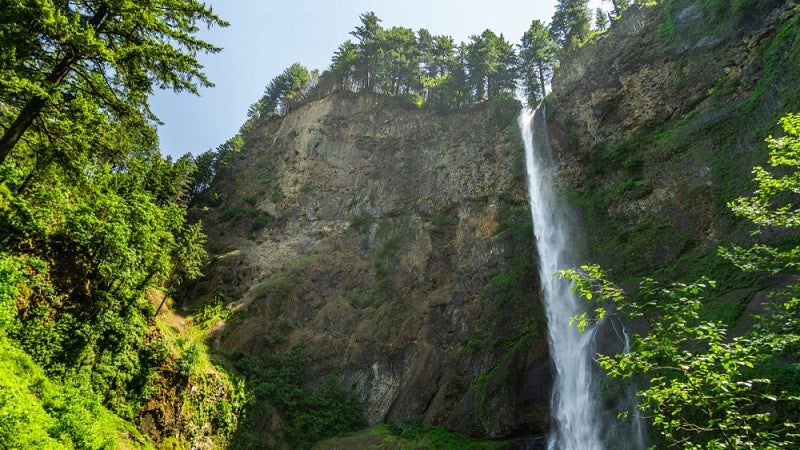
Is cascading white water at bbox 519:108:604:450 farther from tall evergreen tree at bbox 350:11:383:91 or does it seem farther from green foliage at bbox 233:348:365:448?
tall evergreen tree at bbox 350:11:383:91

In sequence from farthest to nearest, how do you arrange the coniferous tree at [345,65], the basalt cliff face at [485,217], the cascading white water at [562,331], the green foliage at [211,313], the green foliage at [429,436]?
1. the coniferous tree at [345,65]
2. the green foliage at [211,313]
3. the green foliage at [429,436]
4. the basalt cliff face at [485,217]
5. the cascading white water at [562,331]

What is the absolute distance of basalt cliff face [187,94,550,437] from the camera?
26.7m

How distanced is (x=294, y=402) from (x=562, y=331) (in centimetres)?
1680

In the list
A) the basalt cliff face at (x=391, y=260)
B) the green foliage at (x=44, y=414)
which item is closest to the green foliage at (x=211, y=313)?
the basalt cliff face at (x=391, y=260)

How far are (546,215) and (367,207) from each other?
18.4 m

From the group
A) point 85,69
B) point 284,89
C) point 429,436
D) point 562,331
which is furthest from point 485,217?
point 284,89

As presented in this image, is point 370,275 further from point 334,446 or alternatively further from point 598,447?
point 598,447

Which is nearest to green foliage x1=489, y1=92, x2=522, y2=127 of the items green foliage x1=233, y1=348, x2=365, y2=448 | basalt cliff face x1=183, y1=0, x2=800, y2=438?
basalt cliff face x1=183, y1=0, x2=800, y2=438

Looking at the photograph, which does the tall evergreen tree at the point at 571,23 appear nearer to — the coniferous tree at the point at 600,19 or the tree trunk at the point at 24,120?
the coniferous tree at the point at 600,19

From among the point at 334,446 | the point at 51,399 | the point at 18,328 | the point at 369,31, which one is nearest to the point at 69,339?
the point at 18,328

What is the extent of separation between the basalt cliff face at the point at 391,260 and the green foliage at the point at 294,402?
99 cm

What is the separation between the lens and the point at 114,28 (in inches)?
435

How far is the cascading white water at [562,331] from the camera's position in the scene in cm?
1997

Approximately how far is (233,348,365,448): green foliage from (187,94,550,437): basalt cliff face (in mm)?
993
